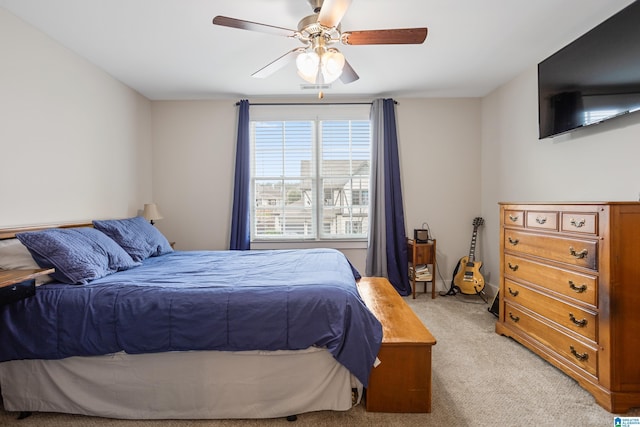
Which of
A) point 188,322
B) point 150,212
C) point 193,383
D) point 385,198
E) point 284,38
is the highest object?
point 284,38

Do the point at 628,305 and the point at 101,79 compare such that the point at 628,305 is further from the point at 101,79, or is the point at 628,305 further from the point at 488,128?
the point at 101,79

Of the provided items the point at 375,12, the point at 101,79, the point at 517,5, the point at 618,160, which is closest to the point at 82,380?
the point at 101,79

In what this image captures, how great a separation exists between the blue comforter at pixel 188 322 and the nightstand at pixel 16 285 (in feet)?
0.40

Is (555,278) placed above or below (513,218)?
below

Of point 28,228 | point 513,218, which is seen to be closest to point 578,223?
point 513,218

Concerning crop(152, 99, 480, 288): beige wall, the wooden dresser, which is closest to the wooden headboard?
crop(152, 99, 480, 288): beige wall

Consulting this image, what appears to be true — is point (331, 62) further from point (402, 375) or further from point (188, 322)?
point (402, 375)

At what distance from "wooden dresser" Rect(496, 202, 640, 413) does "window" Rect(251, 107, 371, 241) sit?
210 cm

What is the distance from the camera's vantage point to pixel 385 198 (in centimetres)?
389

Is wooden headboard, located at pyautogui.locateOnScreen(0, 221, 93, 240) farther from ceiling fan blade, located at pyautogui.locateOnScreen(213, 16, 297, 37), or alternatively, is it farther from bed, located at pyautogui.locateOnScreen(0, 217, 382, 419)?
ceiling fan blade, located at pyautogui.locateOnScreen(213, 16, 297, 37)

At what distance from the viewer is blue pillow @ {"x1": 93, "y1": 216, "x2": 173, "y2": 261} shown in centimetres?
253

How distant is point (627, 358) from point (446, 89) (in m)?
3.12

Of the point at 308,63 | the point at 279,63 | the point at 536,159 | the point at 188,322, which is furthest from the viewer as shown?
the point at 536,159

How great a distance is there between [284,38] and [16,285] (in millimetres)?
2522
